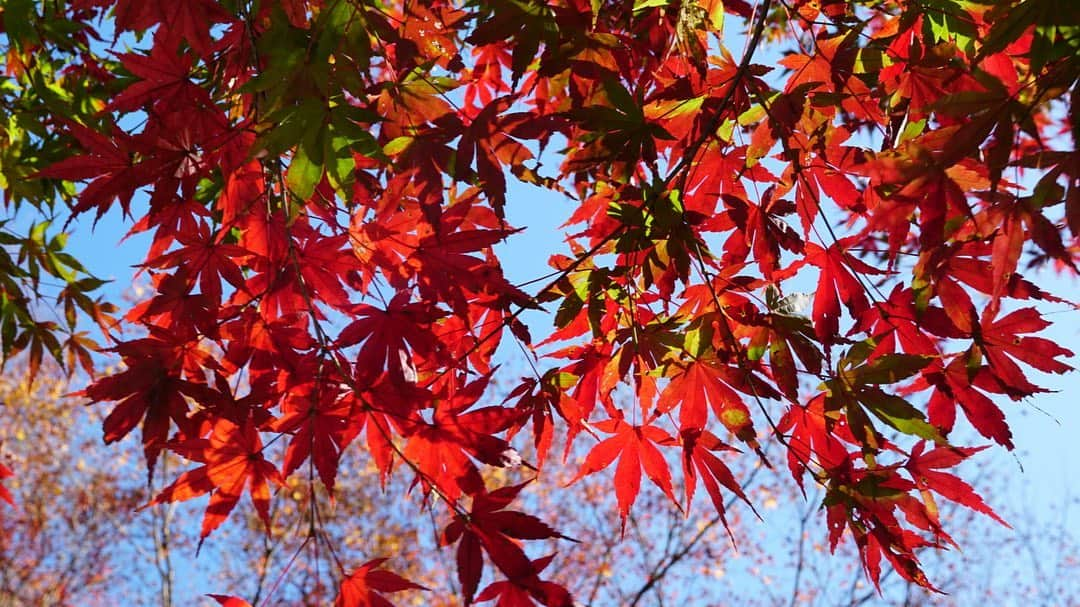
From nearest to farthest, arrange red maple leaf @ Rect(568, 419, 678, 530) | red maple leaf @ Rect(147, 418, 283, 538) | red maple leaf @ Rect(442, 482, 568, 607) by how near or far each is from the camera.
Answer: red maple leaf @ Rect(442, 482, 568, 607), red maple leaf @ Rect(147, 418, 283, 538), red maple leaf @ Rect(568, 419, 678, 530)

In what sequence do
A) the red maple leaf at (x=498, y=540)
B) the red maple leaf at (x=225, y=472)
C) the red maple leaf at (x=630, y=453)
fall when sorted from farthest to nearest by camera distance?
the red maple leaf at (x=630, y=453), the red maple leaf at (x=225, y=472), the red maple leaf at (x=498, y=540)

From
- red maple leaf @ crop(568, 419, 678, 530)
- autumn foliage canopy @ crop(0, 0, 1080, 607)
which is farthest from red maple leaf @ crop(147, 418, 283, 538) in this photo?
red maple leaf @ crop(568, 419, 678, 530)

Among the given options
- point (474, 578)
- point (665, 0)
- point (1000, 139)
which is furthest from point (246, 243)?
point (1000, 139)

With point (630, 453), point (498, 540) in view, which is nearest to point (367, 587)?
point (498, 540)

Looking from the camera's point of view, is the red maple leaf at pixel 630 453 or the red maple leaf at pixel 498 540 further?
the red maple leaf at pixel 630 453

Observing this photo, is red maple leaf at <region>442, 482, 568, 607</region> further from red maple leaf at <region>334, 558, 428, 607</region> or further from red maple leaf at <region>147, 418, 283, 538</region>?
red maple leaf at <region>147, 418, 283, 538</region>

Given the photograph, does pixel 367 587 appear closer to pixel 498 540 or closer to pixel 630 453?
pixel 498 540

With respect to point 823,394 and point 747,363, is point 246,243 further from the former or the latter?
point 823,394

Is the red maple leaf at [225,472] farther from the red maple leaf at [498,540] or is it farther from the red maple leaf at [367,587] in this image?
the red maple leaf at [498,540]

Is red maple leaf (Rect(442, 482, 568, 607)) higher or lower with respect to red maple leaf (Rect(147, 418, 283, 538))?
lower

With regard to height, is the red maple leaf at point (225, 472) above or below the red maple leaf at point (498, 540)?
above

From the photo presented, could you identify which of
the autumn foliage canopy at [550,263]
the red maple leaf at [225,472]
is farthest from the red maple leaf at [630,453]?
the red maple leaf at [225,472]

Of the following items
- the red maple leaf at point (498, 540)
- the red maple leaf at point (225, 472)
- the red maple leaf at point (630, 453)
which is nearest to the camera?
the red maple leaf at point (498, 540)

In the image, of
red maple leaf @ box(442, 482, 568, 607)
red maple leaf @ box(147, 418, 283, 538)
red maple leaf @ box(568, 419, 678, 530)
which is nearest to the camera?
red maple leaf @ box(442, 482, 568, 607)
